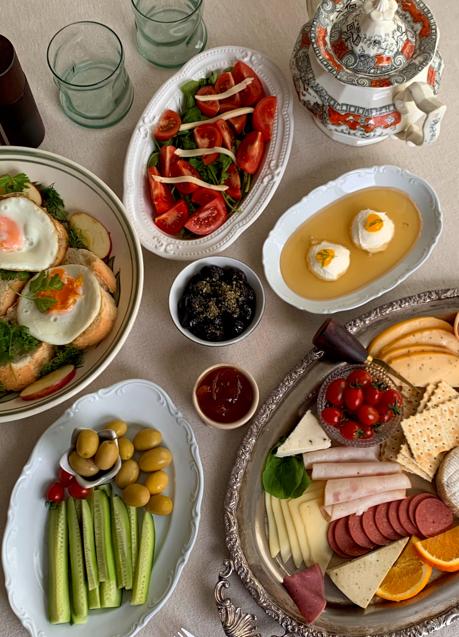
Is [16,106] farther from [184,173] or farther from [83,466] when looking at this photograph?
[83,466]

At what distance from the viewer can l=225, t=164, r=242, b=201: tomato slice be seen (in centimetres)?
212

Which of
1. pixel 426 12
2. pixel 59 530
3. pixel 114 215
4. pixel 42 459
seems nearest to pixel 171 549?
pixel 59 530

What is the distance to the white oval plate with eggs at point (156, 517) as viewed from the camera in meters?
1.88

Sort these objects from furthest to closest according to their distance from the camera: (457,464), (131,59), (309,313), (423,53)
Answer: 1. (131,59)
2. (309,313)
3. (457,464)
4. (423,53)

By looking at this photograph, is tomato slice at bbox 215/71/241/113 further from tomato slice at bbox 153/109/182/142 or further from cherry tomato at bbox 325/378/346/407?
cherry tomato at bbox 325/378/346/407

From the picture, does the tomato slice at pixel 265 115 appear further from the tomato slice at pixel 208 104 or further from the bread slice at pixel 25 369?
the bread slice at pixel 25 369

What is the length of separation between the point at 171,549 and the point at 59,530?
0.32m

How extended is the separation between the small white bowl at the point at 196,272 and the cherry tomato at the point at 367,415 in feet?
1.29

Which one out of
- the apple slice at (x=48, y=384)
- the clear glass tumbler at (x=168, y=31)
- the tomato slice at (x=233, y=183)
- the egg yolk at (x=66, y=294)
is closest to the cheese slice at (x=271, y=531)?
the apple slice at (x=48, y=384)

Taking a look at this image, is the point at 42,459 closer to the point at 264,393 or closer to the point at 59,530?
the point at 59,530

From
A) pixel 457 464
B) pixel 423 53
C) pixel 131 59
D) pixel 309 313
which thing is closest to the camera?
pixel 423 53

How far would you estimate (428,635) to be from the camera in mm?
1966

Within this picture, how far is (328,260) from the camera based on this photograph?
206 cm

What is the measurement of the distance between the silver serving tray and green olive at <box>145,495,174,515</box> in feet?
0.55
